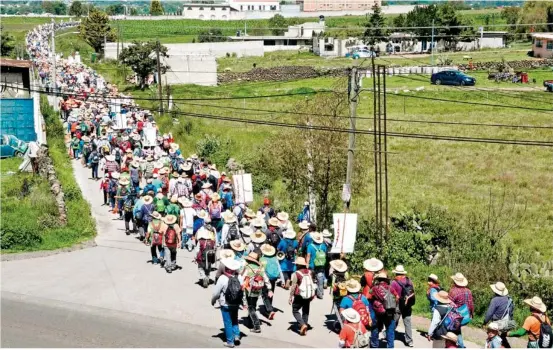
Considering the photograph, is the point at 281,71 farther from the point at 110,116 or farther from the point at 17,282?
the point at 17,282

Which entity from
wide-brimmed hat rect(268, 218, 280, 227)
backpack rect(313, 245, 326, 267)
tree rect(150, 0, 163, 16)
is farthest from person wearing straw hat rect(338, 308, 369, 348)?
tree rect(150, 0, 163, 16)

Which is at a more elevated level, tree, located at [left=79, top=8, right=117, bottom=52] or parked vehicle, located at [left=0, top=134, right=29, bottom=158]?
tree, located at [left=79, top=8, right=117, bottom=52]

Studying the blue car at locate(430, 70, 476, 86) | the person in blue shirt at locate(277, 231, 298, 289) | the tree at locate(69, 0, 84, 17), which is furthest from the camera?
the tree at locate(69, 0, 84, 17)

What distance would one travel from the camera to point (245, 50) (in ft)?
329

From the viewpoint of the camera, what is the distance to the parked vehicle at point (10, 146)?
102 ft

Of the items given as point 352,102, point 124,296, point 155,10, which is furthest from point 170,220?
point 155,10

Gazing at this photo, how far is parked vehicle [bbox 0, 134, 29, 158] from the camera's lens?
3110 cm

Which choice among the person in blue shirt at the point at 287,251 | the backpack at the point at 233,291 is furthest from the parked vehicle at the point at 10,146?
the backpack at the point at 233,291

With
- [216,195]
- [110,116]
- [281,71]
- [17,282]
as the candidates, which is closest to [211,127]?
[110,116]

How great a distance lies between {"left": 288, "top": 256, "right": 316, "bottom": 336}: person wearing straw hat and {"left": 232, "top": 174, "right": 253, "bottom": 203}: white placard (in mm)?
7142

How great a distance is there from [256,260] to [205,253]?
2.50 m

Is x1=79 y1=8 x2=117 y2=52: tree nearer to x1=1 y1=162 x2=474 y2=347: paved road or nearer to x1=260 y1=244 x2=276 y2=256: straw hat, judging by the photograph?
x1=1 y1=162 x2=474 y2=347: paved road

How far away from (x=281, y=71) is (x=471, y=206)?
51153 mm

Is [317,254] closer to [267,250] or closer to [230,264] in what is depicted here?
[267,250]
